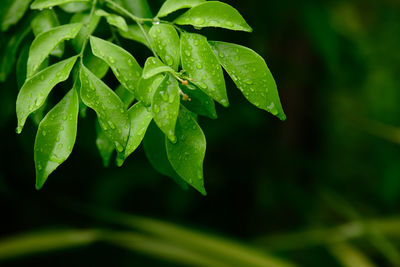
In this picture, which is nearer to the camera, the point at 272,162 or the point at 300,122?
the point at 272,162

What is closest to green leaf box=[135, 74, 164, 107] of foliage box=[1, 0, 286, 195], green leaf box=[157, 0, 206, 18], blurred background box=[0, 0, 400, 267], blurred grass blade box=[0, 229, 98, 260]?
foliage box=[1, 0, 286, 195]

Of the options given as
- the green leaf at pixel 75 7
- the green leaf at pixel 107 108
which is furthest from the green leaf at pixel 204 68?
the green leaf at pixel 75 7

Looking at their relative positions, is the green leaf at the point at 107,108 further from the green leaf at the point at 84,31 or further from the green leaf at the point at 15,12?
the green leaf at the point at 15,12

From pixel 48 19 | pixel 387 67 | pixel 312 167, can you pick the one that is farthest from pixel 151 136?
pixel 387 67

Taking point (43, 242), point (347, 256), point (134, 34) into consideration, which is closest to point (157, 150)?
point (134, 34)

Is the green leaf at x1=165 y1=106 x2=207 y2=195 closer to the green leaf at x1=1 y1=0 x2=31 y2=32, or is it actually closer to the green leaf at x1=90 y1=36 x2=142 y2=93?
the green leaf at x1=90 y1=36 x2=142 y2=93

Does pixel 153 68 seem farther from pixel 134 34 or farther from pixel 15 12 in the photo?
pixel 15 12

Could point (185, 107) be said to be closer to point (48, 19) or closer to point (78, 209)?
point (48, 19)

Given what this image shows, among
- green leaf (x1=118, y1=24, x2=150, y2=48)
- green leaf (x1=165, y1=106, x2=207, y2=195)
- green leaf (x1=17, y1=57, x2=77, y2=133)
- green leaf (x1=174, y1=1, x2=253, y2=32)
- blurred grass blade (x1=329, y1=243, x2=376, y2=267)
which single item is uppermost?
green leaf (x1=174, y1=1, x2=253, y2=32)
